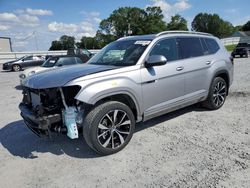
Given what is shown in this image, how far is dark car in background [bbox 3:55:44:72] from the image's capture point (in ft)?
74.2

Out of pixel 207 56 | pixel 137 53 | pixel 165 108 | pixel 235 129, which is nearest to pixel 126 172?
pixel 165 108

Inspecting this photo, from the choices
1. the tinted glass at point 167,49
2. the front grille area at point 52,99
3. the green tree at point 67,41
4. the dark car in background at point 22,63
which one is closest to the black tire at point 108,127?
the front grille area at point 52,99

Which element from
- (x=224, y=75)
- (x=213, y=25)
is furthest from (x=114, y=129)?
(x=213, y=25)

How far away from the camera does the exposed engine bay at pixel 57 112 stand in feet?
12.9

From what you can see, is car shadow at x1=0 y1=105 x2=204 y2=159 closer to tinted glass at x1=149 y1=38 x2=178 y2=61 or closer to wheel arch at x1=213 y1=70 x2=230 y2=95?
tinted glass at x1=149 y1=38 x2=178 y2=61

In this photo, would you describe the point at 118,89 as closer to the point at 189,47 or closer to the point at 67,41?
the point at 189,47

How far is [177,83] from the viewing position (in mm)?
5117

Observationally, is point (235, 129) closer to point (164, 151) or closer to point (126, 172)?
point (164, 151)

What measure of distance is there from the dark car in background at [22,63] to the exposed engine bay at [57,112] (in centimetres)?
1980

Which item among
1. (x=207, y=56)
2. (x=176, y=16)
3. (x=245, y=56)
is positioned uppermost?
(x=176, y=16)

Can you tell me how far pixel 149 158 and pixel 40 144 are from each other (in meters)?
2.06

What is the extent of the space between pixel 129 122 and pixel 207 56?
270 cm

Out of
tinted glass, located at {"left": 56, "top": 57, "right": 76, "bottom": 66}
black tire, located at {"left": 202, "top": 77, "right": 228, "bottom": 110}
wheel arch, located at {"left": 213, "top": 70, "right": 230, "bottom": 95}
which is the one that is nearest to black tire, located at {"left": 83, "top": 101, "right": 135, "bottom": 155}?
black tire, located at {"left": 202, "top": 77, "right": 228, "bottom": 110}

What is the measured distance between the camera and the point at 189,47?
220 inches
